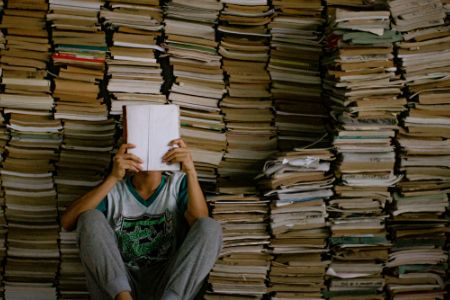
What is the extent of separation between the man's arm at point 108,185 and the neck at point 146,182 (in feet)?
0.38

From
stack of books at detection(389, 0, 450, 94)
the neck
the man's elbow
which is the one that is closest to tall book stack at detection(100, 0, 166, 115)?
the neck

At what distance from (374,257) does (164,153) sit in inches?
43.9

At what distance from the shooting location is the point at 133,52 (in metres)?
2.38

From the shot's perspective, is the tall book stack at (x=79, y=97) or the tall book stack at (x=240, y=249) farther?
the tall book stack at (x=79, y=97)

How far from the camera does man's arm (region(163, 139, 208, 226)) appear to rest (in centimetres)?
199

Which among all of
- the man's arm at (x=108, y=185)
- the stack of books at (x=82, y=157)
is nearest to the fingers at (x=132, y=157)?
the man's arm at (x=108, y=185)

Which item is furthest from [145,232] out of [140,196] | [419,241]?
[419,241]

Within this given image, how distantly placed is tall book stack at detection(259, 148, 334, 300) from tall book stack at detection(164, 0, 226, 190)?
367 mm

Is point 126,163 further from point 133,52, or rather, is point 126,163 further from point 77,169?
point 133,52

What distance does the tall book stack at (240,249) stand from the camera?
2172 millimetres

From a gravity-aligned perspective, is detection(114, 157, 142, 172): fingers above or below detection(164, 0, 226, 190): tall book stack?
below

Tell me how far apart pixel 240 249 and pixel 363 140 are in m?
0.76

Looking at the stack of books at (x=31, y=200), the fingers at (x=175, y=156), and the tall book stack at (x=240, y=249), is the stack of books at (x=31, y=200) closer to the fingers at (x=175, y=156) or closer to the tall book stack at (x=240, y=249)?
the fingers at (x=175, y=156)

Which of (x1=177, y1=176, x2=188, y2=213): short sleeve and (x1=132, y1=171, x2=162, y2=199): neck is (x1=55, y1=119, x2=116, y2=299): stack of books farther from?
(x1=177, y1=176, x2=188, y2=213): short sleeve
